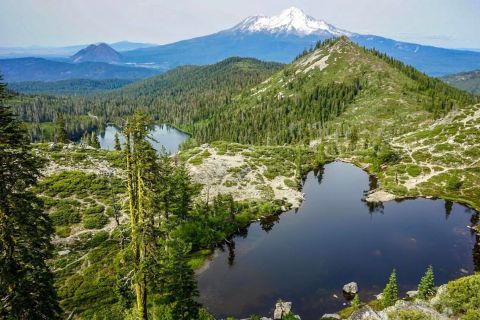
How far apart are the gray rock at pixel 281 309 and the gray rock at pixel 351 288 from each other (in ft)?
35.6

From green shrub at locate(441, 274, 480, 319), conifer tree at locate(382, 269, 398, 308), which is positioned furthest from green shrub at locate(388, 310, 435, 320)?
conifer tree at locate(382, 269, 398, 308)

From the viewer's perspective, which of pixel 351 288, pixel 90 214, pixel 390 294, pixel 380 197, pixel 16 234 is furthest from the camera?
pixel 380 197

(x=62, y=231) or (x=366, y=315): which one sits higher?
(x=366, y=315)

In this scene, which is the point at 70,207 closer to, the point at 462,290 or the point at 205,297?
the point at 205,297

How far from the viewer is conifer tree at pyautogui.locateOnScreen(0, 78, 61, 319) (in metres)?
20.1

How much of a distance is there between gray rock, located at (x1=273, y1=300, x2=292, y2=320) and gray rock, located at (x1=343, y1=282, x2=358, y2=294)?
1085cm

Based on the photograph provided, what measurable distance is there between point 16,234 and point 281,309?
40860mm

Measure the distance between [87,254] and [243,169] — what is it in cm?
5913

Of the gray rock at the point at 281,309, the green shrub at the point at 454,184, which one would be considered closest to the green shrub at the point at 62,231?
the gray rock at the point at 281,309

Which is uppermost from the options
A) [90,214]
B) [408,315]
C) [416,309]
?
[408,315]

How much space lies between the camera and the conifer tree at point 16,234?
20.1m

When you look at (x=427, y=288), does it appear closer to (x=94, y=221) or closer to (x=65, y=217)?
(x=94, y=221)

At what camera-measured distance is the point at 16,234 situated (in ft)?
67.7

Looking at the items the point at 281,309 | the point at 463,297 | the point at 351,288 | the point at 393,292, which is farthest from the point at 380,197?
the point at 463,297
